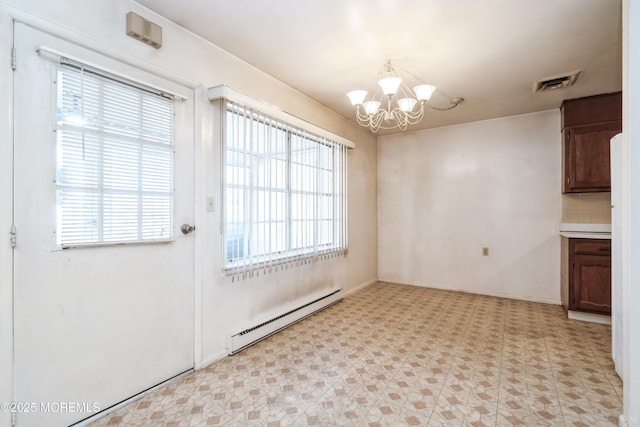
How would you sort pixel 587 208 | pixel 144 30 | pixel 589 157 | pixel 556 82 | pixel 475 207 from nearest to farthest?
1. pixel 144 30
2. pixel 556 82
3. pixel 589 157
4. pixel 587 208
5. pixel 475 207

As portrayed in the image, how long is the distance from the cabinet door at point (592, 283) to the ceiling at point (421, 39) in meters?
1.92

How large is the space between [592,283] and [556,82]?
87.3 inches

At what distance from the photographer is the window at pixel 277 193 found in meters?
2.64

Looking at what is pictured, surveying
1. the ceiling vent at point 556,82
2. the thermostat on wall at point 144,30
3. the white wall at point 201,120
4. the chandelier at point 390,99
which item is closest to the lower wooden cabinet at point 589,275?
the ceiling vent at point 556,82

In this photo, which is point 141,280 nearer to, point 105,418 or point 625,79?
point 105,418

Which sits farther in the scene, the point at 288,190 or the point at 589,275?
the point at 589,275

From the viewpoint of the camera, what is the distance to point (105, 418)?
1.83m

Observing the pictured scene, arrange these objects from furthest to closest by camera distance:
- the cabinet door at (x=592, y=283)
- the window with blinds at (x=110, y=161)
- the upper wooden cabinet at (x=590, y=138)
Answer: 1. the upper wooden cabinet at (x=590, y=138)
2. the cabinet door at (x=592, y=283)
3. the window with blinds at (x=110, y=161)

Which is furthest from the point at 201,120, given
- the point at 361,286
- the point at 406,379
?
the point at 361,286

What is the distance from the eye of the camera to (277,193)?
3080 millimetres

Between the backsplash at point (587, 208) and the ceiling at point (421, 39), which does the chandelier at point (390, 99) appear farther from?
the backsplash at point (587, 208)

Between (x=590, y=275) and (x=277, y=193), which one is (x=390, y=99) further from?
(x=590, y=275)

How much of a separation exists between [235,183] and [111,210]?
3.15 ft

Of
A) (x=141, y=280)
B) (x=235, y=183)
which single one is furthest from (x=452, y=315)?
(x=141, y=280)
